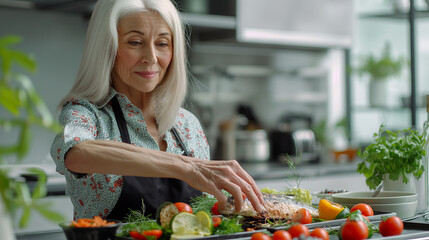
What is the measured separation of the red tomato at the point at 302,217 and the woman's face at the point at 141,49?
739 mm

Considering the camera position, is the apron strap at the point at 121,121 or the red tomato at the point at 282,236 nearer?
the red tomato at the point at 282,236

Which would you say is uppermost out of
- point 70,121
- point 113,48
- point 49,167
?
point 113,48

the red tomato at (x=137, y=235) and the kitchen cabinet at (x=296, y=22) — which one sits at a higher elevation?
the kitchen cabinet at (x=296, y=22)

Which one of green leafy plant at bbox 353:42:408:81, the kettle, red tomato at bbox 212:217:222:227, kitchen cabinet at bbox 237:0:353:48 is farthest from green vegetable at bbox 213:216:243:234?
green leafy plant at bbox 353:42:408:81

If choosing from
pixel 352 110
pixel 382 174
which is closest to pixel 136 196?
pixel 382 174

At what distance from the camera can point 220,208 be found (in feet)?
5.40

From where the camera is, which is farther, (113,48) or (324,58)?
(324,58)

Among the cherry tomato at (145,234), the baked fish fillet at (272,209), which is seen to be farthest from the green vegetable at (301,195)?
the cherry tomato at (145,234)

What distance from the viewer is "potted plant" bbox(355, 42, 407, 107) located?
5.52 m

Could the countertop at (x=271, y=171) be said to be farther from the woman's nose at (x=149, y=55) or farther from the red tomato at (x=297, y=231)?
the red tomato at (x=297, y=231)

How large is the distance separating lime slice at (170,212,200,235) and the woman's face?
0.73 metres

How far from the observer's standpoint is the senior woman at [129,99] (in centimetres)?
190

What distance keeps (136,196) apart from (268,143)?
3.57m

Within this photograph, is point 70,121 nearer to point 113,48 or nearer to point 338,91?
point 113,48
